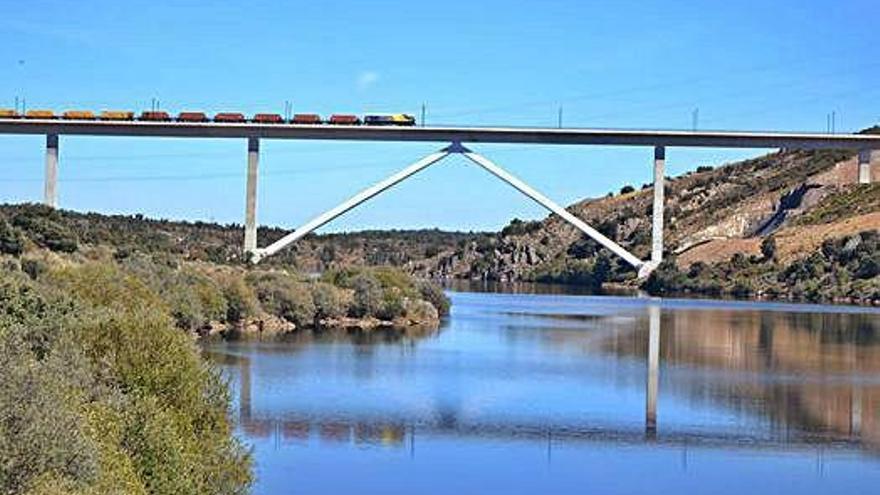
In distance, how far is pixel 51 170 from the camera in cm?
5209

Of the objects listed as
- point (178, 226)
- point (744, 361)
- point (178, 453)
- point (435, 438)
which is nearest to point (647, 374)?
point (744, 361)

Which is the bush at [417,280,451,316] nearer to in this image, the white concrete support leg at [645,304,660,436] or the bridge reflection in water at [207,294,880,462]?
Result: the bridge reflection in water at [207,294,880,462]

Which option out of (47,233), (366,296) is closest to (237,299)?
(47,233)

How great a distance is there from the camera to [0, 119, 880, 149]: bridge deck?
175 ft

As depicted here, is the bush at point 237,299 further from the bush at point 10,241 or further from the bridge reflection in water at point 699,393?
the bush at point 10,241

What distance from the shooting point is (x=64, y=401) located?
9258mm

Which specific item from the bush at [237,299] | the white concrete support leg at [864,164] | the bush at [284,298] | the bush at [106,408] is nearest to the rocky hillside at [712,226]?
the white concrete support leg at [864,164]

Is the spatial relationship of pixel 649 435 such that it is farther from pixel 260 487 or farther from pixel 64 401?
pixel 64 401

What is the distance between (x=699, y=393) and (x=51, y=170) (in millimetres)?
34727

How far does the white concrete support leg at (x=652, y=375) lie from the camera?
792 inches

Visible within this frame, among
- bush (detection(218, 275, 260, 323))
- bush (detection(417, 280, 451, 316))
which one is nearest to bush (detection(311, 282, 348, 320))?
bush (detection(218, 275, 260, 323))

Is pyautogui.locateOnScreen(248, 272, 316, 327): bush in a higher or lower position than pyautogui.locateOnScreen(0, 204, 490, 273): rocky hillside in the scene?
lower

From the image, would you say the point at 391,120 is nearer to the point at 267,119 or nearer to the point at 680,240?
the point at 267,119

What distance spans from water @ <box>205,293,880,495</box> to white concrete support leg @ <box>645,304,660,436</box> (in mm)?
64
